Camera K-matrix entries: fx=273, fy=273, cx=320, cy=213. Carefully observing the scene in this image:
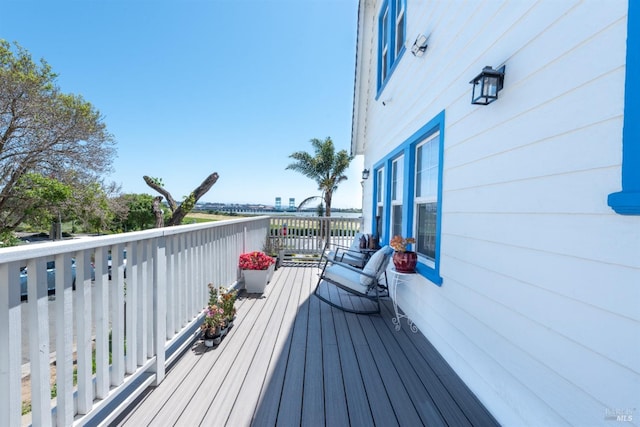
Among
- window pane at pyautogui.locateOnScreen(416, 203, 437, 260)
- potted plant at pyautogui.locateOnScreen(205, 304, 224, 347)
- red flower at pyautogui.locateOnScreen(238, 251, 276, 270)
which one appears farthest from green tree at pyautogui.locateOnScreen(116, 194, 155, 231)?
window pane at pyautogui.locateOnScreen(416, 203, 437, 260)

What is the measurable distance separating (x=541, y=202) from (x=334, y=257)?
3.52 metres

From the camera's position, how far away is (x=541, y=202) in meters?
1.37

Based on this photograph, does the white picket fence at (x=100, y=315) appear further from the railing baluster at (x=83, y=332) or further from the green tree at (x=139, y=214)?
the green tree at (x=139, y=214)

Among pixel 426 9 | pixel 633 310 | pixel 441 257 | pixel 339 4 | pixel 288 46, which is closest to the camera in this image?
pixel 633 310

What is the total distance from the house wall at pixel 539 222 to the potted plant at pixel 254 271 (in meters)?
2.39

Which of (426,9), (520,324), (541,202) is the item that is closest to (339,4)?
(426,9)

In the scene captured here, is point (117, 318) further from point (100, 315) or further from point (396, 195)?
point (396, 195)

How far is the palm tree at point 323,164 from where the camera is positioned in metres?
15.9

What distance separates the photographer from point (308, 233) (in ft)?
22.9

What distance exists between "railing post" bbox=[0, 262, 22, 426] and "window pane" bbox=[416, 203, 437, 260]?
289cm

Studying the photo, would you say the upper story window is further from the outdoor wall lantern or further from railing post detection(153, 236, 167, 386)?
railing post detection(153, 236, 167, 386)

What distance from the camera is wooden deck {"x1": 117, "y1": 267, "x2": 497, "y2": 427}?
5.41 feet

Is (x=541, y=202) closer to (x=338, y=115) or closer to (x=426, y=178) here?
(x=426, y=178)

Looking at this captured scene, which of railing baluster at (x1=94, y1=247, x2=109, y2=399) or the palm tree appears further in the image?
the palm tree
